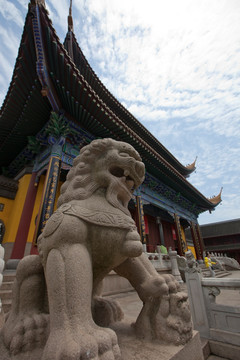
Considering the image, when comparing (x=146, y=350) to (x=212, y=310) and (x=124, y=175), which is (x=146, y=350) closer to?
(x=124, y=175)

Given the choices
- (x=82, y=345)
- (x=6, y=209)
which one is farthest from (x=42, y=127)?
(x=82, y=345)

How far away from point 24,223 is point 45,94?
345 cm

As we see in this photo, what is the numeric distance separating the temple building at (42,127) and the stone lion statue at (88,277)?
3280 mm

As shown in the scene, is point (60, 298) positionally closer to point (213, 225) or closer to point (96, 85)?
point (96, 85)

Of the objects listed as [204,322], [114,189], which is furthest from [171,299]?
[204,322]

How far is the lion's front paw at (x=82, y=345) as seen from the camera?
2.37 ft

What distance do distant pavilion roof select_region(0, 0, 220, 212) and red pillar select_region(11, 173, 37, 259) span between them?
167cm

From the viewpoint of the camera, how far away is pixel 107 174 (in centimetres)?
136

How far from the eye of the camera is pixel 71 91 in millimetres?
4531

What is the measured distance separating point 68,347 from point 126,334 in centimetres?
63

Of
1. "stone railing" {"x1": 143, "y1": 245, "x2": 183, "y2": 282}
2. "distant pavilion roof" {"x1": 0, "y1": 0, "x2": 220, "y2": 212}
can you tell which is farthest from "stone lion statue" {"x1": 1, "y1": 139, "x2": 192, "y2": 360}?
"stone railing" {"x1": 143, "y1": 245, "x2": 183, "y2": 282}

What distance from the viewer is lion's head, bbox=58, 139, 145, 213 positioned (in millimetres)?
1324

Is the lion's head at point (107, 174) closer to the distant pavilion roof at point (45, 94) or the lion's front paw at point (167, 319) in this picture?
the lion's front paw at point (167, 319)

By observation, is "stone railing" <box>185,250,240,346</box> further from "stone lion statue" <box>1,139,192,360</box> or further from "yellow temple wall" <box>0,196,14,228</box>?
"yellow temple wall" <box>0,196,14,228</box>
